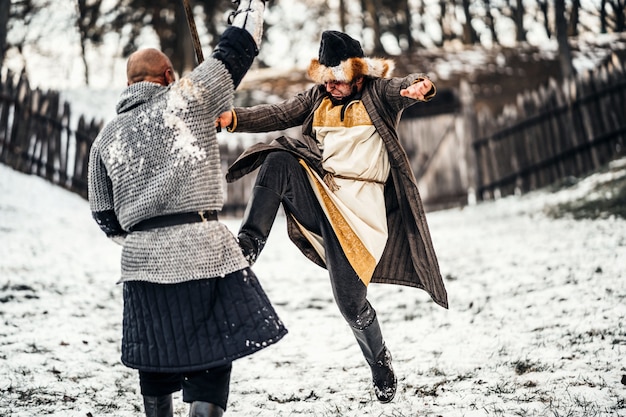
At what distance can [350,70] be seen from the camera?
3.15m

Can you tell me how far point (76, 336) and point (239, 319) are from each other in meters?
2.75

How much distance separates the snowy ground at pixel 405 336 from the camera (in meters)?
3.32

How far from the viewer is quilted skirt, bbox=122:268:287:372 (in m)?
2.31

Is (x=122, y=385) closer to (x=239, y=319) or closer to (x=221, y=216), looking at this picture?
(x=239, y=319)

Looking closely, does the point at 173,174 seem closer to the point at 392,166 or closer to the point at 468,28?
the point at 392,166

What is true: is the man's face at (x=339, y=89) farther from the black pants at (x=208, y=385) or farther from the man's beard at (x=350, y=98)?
the black pants at (x=208, y=385)

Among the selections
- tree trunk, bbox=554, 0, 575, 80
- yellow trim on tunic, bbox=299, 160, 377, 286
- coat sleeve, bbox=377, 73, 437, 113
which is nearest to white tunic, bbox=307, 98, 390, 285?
yellow trim on tunic, bbox=299, 160, 377, 286

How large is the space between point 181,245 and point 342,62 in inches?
53.5

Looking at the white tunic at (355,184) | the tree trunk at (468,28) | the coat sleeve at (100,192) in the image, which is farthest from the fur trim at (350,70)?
the tree trunk at (468,28)

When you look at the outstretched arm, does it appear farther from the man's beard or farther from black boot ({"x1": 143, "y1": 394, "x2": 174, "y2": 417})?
black boot ({"x1": 143, "y1": 394, "x2": 174, "y2": 417})

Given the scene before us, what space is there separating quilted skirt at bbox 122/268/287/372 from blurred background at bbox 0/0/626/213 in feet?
29.2

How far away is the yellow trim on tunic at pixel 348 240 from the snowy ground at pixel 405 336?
0.77 m

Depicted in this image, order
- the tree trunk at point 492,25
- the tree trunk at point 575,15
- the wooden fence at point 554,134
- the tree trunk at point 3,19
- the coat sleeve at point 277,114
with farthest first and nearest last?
the tree trunk at point 492,25, the tree trunk at point 575,15, the tree trunk at point 3,19, the wooden fence at point 554,134, the coat sleeve at point 277,114

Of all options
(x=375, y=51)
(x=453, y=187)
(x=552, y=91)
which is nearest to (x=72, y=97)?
(x=375, y=51)
